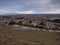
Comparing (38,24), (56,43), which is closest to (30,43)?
(56,43)

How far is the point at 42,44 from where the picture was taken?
12.7ft

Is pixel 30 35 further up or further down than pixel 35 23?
further down

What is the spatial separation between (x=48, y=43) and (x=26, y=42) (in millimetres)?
702

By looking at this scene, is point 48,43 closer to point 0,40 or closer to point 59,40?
point 59,40

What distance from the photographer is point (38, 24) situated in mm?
7172

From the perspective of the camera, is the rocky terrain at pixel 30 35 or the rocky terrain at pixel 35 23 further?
the rocky terrain at pixel 35 23

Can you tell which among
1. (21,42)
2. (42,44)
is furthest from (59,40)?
(21,42)

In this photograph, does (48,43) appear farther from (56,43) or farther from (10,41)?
(10,41)

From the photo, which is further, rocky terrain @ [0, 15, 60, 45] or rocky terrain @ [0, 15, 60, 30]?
rocky terrain @ [0, 15, 60, 30]

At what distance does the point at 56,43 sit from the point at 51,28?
229cm

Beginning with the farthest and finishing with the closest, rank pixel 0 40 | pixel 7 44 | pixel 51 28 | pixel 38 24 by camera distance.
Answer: pixel 38 24 < pixel 51 28 < pixel 0 40 < pixel 7 44

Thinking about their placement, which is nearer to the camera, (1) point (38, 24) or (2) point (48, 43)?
(2) point (48, 43)

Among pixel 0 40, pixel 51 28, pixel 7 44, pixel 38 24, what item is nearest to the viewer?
pixel 7 44

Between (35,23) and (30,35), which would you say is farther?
(35,23)
